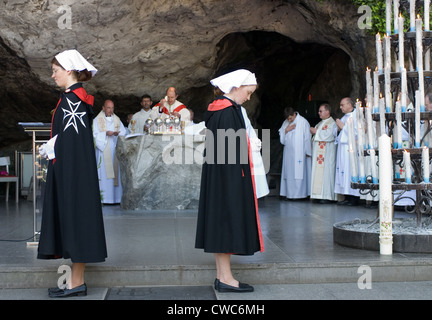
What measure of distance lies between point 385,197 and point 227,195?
5.22 feet

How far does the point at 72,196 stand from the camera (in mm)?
4527

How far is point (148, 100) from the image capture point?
12.1 m

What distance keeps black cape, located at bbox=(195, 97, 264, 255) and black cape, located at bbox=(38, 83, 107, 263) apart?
0.81 meters

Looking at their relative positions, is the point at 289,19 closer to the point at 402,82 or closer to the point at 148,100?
the point at 148,100

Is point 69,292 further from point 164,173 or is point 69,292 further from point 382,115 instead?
point 164,173

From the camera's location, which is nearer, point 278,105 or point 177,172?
Answer: point 177,172

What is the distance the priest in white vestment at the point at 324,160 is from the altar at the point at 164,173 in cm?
259

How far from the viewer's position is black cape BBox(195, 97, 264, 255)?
4.62 metres

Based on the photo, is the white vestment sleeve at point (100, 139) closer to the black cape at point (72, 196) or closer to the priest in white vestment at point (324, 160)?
the priest in white vestment at point (324, 160)

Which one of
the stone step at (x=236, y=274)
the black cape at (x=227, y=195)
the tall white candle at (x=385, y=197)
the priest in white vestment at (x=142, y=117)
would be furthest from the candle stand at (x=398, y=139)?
the priest in white vestment at (x=142, y=117)

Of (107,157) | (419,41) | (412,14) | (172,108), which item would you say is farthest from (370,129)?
(107,157)

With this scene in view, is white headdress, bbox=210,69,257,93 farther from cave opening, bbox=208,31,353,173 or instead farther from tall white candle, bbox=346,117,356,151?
cave opening, bbox=208,31,353,173
